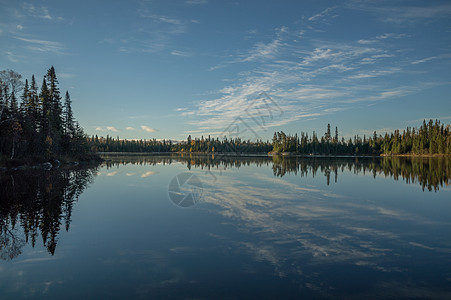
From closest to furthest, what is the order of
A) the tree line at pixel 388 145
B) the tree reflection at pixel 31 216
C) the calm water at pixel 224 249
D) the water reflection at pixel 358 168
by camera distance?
the calm water at pixel 224 249 < the tree reflection at pixel 31 216 < the water reflection at pixel 358 168 < the tree line at pixel 388 145

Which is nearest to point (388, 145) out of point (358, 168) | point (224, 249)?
point (358, 168)

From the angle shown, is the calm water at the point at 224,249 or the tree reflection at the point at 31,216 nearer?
the calm water at the point at 224,249

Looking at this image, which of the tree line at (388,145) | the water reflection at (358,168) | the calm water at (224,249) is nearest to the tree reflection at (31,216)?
the calm water at (224,249)

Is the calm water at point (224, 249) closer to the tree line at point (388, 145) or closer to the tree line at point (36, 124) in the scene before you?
the tree line at point (36, 124)

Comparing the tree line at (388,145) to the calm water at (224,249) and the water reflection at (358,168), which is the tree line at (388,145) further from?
the calm water at (224,249)

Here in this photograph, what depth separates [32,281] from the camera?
7.50 meters

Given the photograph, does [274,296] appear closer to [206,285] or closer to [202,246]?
[206,285]

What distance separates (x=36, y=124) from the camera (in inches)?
2288

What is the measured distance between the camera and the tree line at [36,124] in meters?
46.4

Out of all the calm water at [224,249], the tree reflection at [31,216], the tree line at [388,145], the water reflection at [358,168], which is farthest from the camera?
the tree line at [388,145]

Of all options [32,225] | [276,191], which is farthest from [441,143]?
[32,225]

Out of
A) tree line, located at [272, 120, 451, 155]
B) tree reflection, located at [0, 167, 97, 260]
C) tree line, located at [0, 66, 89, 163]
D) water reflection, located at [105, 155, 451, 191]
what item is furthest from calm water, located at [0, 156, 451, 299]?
tree line, located at [272, 120, 451, 155]

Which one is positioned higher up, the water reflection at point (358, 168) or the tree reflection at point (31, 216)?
the tree reflection at point (31, 216)

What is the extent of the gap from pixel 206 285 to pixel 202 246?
9.78 feet
